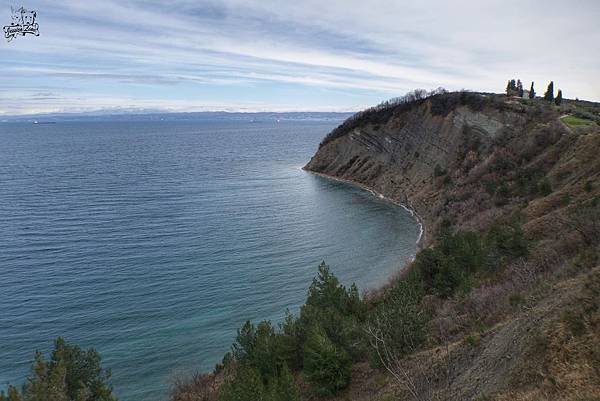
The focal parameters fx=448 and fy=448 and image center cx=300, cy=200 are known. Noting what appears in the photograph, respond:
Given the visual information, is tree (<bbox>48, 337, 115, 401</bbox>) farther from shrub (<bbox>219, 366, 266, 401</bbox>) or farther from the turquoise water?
shrub (<bbox>219, 366, 266, 401</bbox>)

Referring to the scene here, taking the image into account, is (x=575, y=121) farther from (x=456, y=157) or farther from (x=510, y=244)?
(x=510, y=244)

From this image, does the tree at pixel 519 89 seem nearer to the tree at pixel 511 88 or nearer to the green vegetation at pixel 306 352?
the tree at pixel 511 88

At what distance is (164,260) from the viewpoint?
142ft

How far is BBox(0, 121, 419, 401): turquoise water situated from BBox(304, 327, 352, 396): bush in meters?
9.74

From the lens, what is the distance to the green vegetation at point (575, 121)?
53062 millimetres

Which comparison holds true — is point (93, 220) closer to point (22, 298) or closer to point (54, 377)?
point (22, 298)

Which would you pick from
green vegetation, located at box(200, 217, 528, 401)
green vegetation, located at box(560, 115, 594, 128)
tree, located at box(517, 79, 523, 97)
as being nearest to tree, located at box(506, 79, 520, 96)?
tree, located at box(517, 79, 523, 97)

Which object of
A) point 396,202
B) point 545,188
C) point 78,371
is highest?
point 545,188

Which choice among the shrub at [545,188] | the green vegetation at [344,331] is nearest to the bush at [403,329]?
the green vegetation at [344,331]

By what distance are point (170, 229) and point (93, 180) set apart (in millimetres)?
43883

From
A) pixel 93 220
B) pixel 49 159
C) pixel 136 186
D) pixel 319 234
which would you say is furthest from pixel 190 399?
pixel 49 159

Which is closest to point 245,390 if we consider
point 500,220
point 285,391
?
point 285,391

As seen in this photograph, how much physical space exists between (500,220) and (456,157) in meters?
33.3

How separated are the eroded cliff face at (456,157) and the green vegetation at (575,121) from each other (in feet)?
3.51
